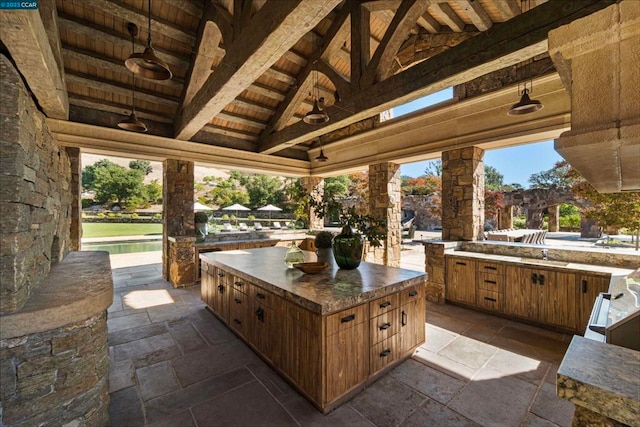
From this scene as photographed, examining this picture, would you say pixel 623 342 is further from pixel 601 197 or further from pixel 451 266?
pixel 601 197

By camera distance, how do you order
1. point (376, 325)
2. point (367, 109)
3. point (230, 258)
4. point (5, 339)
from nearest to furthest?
1. point (5, 339)
2. point (376, 325)
3. point (230, 258)
4. point (367, 109)

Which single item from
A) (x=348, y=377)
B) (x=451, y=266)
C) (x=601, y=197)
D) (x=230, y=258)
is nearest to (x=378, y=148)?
(x=451, y=266)

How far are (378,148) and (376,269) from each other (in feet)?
13.1

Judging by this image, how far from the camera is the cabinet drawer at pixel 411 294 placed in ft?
8.13

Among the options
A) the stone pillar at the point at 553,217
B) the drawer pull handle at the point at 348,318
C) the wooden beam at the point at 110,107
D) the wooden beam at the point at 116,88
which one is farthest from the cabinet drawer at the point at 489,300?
the stone pillar at the point at 553,217

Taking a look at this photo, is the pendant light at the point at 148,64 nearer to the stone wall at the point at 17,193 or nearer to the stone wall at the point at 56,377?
the stone wall at the point at 17,193

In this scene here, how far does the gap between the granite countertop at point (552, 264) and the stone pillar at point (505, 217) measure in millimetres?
9489

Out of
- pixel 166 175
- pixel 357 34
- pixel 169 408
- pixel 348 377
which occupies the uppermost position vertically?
pixel 357 34

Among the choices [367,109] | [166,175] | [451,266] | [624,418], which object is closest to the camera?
[624,418]

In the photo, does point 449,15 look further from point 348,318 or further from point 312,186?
point 312,186

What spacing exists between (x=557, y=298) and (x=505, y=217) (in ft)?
33.9

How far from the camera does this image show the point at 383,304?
7.48 ft

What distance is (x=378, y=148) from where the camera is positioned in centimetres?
615

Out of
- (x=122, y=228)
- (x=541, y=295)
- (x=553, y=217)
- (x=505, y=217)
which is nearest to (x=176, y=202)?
(x=541, y=295)
